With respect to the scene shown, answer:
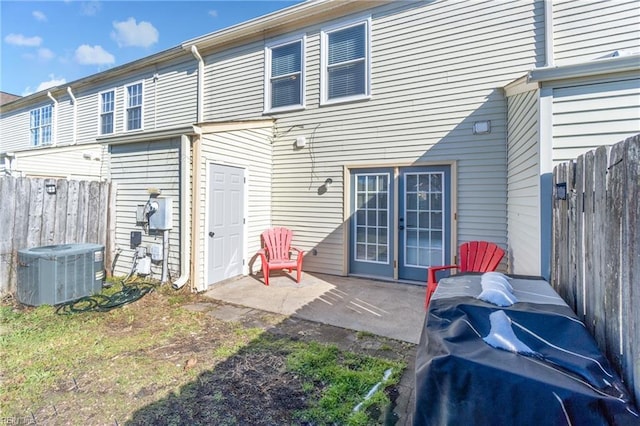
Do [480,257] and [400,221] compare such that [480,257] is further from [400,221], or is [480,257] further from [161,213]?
[161,213]

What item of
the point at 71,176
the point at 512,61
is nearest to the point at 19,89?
the point at 71,176

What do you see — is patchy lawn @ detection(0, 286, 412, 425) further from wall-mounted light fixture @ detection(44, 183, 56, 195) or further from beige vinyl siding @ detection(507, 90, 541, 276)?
wall-mounted light fixture @ detection(44, 183, 56, 195)

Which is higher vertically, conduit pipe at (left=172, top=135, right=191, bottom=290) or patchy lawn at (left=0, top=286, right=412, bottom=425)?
conduit pipe at (left=172, top=135, right=191, bottom=290)

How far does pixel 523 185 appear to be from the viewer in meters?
3.54

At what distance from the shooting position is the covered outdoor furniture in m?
1.06

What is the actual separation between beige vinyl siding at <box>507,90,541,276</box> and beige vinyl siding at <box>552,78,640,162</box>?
24 cm

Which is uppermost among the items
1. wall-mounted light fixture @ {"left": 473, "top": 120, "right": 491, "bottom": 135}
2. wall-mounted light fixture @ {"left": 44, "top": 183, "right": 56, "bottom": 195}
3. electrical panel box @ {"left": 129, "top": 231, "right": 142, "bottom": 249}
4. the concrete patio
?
wall-mounted light fixture @ {"left": 473, "top": 120, "right": 491, "bottom": 135}

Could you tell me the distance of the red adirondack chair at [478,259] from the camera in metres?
3.76

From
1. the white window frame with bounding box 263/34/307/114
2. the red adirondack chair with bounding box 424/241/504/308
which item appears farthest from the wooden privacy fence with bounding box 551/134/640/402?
the white window frame with bounding box 263/34/307/114

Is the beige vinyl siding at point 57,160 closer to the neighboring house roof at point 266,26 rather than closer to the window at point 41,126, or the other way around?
the neighboring house roof at point 266,26

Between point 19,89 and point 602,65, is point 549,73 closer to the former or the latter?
point 602,65

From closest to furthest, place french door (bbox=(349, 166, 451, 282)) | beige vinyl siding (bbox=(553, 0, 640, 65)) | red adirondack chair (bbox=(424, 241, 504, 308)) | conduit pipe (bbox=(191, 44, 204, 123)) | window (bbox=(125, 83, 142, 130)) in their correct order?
red adirondack chair (bbox=(424, 241, 504, 308)) → beige vinyl siding (bbox=(553, 0, 640, 65)) → french door (bbox=(349, 166, 451, 282)) → conduit pipe (bbox=(191, 44, 204, 123)) → window (bbox=(125, 83, 142, 130))

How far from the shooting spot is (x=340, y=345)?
122 inches

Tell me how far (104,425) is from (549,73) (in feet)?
14.5
